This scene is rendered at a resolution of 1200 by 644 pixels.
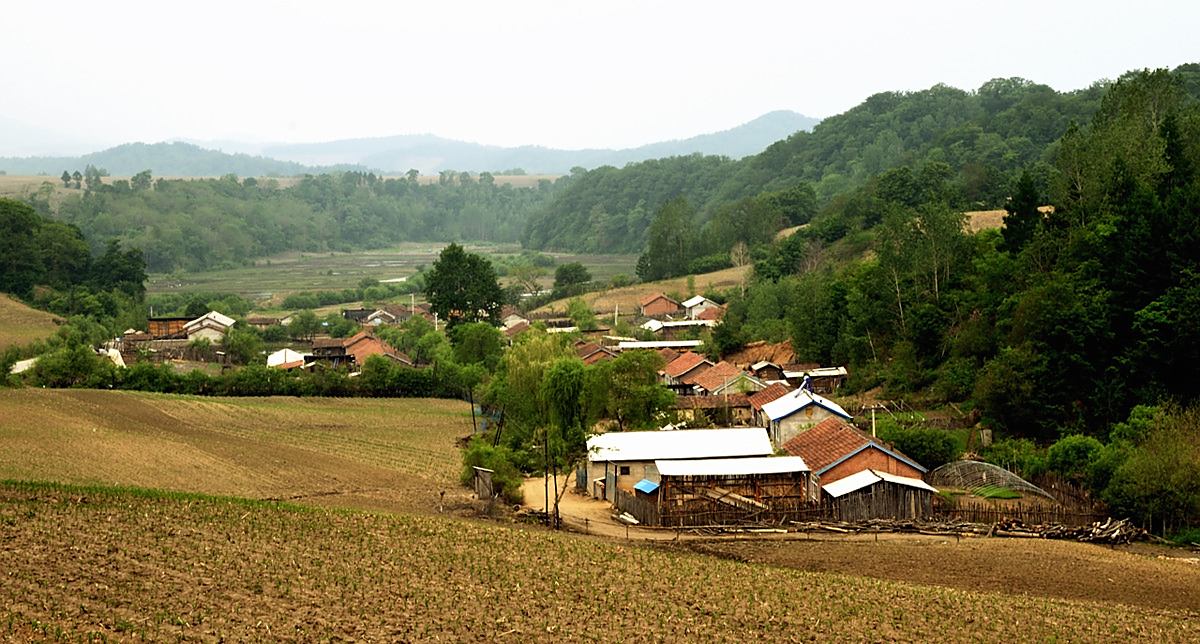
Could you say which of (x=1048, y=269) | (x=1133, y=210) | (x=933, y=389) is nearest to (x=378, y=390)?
(x=933, y=389)

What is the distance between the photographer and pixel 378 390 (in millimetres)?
51750

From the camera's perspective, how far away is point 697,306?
74312mm

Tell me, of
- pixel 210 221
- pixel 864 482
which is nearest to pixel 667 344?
pixel 864 482

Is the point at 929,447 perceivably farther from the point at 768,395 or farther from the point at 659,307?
the point at 659,307

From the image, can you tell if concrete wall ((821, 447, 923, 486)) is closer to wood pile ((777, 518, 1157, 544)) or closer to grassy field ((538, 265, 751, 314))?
wood pile ((777, 518, 1157, 544))

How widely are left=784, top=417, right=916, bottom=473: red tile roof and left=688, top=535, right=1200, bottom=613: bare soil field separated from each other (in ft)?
12.8

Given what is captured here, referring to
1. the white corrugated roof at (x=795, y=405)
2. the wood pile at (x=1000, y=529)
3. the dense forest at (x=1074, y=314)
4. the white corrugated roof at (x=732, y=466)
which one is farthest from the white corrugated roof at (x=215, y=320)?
the wood pile at (x=1000, y=529)

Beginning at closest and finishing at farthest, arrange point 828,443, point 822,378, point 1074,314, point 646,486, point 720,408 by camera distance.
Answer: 1. point 646,486
2. point 828,443
3. point 1074,314
4. point 720,408
5. point 822,378

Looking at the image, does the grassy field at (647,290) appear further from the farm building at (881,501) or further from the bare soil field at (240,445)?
the farm building at (881,501)

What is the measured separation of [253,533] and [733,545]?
9738 millimetres

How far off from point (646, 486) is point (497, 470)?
391cm

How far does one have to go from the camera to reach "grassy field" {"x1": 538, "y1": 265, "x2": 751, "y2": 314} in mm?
80250

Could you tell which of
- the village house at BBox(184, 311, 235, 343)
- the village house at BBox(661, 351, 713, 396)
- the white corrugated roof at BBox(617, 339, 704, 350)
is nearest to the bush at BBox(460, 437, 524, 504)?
the village house at BBox(661, 351, 713, 396)

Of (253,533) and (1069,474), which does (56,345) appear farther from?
(1069,474)
